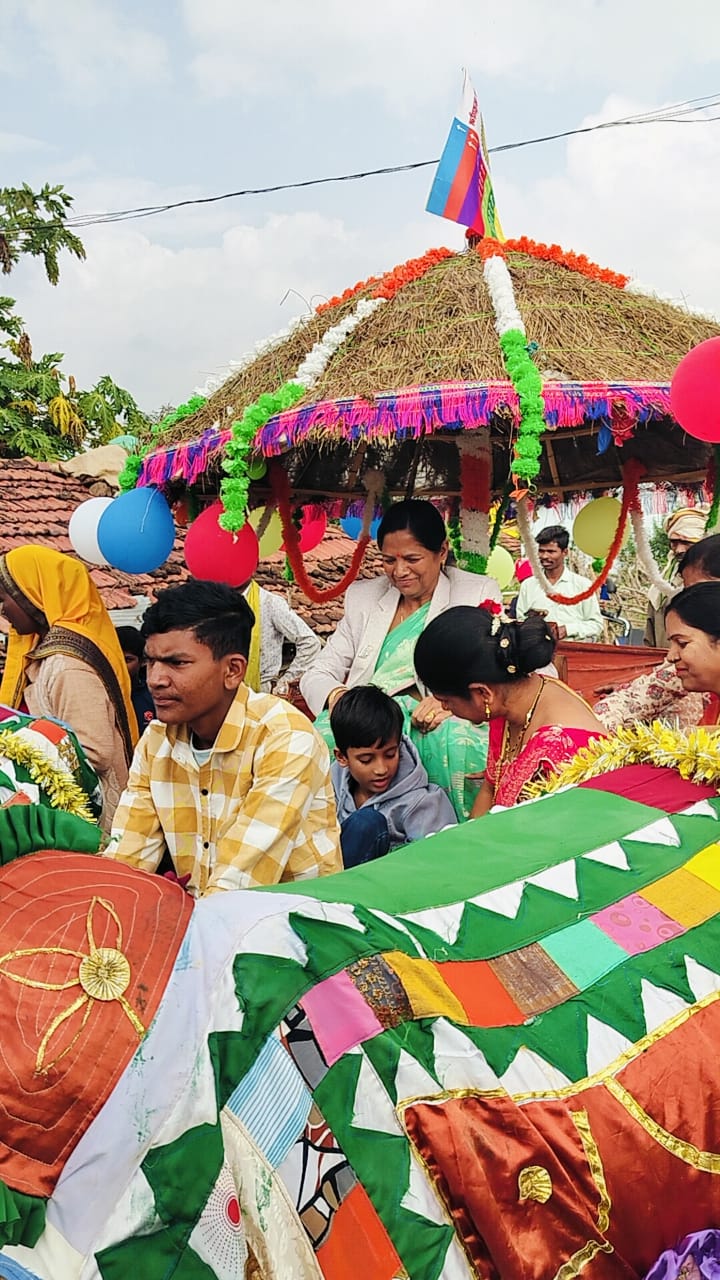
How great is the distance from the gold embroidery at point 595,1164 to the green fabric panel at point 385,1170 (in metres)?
0.24

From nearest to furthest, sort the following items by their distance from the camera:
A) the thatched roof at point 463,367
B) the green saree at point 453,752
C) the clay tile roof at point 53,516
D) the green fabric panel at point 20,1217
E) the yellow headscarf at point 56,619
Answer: the green fabric panel at point 20,1217 → the thatched roof at point 463,367 → the green saree at point 453,752 → the yellow headscarf at point 56,619 → the clay tile roof at point 53,516

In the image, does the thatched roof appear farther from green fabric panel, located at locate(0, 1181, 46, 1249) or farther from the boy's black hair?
green fabric panel, located at locate(0, 1181, 46, 1249)

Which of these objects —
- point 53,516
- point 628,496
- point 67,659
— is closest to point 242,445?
point 67,659

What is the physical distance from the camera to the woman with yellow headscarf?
11.6ft

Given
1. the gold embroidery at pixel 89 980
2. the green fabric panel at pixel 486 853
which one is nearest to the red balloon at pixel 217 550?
the green fabric panel at pixel 486 853

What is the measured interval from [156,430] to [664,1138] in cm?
385

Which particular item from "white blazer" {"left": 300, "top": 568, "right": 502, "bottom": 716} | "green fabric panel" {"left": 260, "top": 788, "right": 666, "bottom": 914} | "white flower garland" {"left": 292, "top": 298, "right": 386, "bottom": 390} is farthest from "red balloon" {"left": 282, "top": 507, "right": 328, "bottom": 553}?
"green fabric panel" {"left": 260, "top": 788, "right": 666, "bottom": 914}

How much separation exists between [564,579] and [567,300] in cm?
364

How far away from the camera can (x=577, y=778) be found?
212 centimetres

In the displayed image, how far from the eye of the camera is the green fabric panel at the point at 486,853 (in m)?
A: 1.42

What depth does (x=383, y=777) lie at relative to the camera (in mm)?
3359

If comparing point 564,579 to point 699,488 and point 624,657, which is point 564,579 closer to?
point 624,657

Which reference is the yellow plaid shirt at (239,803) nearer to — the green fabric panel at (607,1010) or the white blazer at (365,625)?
the green fabric panel at (607,1010)

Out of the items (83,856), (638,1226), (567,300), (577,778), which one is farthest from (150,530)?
(638,1226)
